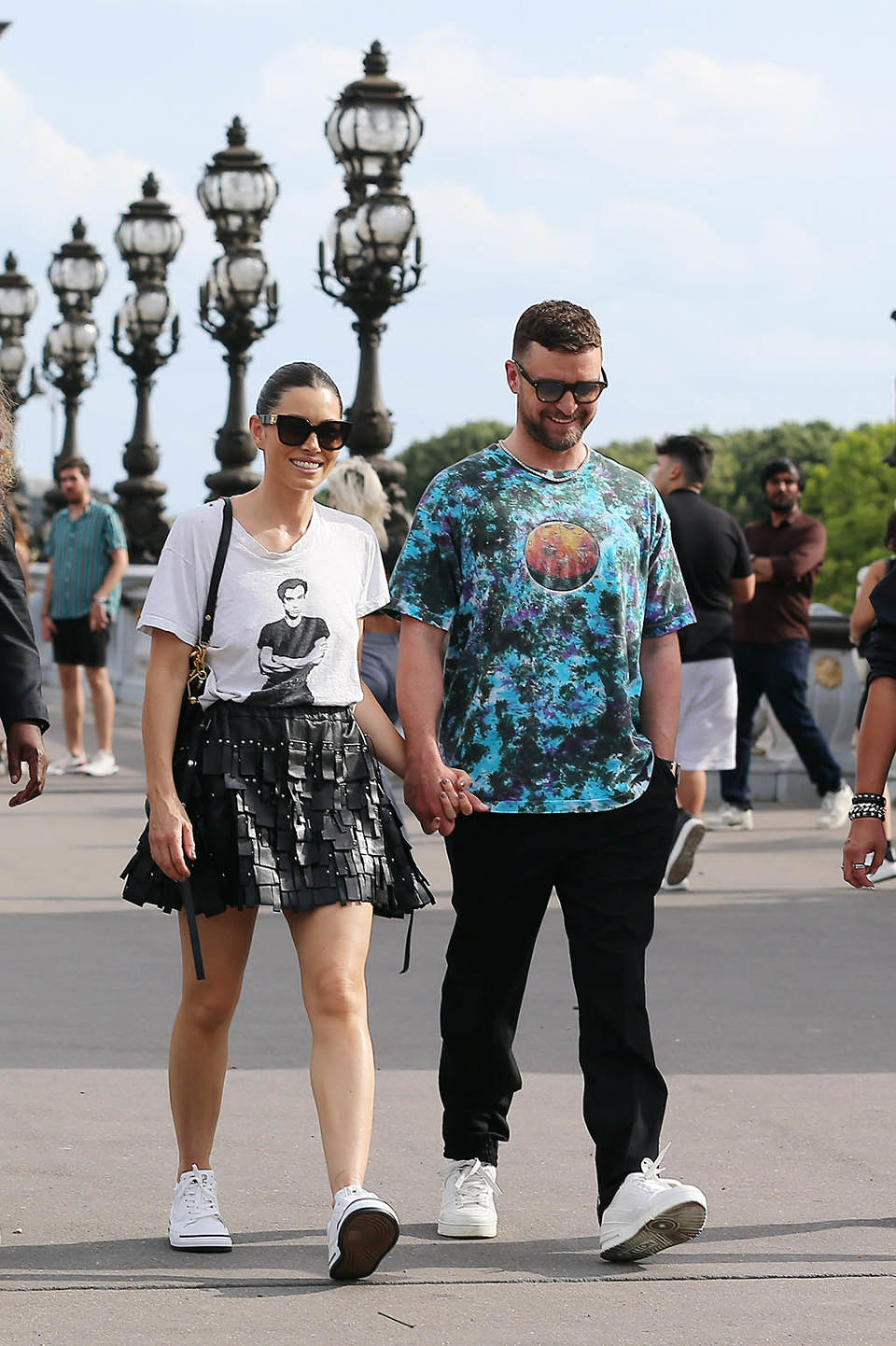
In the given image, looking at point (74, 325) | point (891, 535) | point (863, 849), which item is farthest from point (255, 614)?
point (74, 325)

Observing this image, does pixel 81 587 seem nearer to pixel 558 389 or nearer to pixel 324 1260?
pixel 558 389

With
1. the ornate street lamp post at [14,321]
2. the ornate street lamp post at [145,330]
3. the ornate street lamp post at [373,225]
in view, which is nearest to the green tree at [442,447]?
the ornate street lamp post at [14,321]

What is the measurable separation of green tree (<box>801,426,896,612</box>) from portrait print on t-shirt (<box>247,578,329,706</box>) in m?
82.6

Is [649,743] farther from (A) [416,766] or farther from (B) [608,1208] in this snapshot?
(B) [608,1208]

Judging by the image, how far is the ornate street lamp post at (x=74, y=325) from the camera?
32875 mm

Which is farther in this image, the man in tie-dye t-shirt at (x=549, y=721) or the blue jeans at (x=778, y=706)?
the blue jeans at (x=778, y=706)

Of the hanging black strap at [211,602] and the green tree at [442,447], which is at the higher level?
the green tree at [442,447]

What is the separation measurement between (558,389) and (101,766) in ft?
35.7

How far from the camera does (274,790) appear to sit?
16.1 feet

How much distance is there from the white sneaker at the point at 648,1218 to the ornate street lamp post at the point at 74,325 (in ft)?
90.0

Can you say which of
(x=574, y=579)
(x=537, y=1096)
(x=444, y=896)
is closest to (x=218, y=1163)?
(x=537, y=1096)

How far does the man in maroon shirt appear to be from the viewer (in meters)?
12.9

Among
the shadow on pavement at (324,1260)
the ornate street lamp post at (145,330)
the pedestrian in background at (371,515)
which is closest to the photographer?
the shadow on pavement at (324,1260)

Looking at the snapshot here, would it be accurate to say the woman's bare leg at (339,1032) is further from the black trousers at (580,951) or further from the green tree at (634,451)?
the green tree at (634,451)
